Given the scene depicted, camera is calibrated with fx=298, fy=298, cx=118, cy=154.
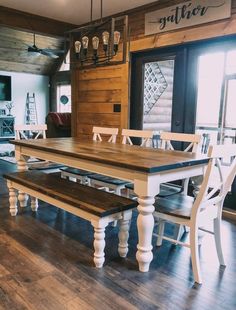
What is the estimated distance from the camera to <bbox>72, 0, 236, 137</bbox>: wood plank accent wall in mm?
3457

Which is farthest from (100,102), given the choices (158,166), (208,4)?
(158,166)

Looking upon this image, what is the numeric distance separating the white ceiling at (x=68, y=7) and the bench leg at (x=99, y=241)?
3147 millimetres

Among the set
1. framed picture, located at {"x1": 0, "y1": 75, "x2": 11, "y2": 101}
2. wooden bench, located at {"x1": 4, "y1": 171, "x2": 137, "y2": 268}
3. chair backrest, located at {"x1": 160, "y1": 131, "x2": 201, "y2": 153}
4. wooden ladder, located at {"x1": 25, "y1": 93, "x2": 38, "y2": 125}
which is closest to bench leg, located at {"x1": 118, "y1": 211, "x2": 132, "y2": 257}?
wooden bench, located at {"x1": 4, "y1": 171, "x2": 137, "y2": 268}

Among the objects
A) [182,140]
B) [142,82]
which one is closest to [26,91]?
[142,82]

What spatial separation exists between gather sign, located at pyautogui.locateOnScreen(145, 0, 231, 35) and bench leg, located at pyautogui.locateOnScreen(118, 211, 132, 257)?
8.05ft

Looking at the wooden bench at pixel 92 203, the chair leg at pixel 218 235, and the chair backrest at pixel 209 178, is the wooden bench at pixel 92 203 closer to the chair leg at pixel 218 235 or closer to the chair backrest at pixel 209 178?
the chair backrest at pixel 209 178

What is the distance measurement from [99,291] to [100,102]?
345 cm

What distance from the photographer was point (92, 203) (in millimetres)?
2299

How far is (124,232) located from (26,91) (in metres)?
9.60

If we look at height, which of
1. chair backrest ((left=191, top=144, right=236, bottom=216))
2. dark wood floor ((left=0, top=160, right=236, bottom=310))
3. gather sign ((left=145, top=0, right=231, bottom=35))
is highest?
gather sign ((left=145, top=0, right=231, bottom=35))

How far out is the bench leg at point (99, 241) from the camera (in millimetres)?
2178

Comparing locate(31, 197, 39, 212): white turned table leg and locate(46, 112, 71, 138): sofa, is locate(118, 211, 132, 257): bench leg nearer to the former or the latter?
locate(31, 197, 39, 212): white turned table leg

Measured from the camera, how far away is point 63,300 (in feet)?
6.05

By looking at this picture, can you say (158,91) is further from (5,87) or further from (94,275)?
(5,87)
